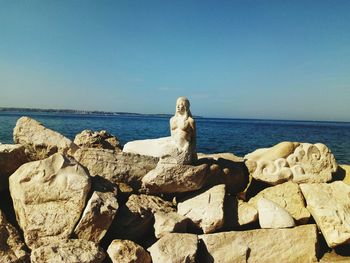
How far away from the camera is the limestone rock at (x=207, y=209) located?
676cm

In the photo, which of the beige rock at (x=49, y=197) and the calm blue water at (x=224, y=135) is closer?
the beige rock at (x=49, y=197)

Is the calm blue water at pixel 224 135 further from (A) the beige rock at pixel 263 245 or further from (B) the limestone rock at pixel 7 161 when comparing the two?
(B) the limestone rock at pixel 7 161

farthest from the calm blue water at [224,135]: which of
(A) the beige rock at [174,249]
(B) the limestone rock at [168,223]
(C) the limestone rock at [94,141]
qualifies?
(A) the beige rock at [174,249]

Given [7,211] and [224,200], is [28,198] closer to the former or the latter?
[7,211]

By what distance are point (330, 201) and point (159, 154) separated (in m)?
4.12

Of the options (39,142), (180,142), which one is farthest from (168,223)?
(39,142)

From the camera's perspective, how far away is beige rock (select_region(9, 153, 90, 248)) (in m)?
5.70

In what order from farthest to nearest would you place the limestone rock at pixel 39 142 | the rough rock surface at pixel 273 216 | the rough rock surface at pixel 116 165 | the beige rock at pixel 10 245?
the limestone rock at pixel 39 142 < the rough rock surface at pixel 116 165 < the rough rock surface at pixel 273 216 < the beige rock at pixel 10 245

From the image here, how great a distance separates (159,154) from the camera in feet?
25.2

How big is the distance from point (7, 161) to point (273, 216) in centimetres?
584

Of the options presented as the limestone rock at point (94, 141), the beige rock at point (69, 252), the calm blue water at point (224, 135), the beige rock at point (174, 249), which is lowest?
the calm blue water at point (224, 135)

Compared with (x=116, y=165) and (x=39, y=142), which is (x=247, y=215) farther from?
(x=39, y=142)

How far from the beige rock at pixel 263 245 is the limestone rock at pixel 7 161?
429 cm

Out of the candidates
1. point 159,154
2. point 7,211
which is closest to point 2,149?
point 7,211
